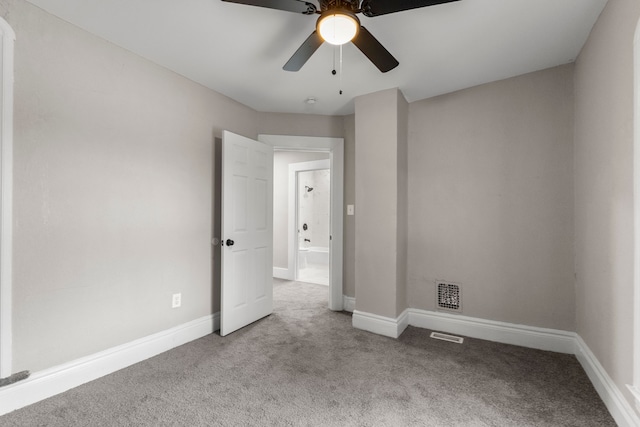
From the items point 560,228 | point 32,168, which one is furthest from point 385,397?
point 32,168

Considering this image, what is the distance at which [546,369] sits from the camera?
2291 mm

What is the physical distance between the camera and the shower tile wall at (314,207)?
751 cm

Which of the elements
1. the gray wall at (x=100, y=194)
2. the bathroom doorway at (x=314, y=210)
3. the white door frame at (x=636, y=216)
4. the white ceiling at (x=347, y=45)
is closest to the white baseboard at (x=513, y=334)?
the white door frame at (x=636, y=216)

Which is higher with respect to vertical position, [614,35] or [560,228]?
[614,35]

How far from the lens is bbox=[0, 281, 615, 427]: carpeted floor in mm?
1747

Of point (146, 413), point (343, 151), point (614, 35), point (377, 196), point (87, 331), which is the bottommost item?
point (146, 413)

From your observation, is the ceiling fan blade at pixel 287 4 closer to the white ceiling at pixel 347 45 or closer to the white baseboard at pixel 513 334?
the white ceiling at pixel 347 45

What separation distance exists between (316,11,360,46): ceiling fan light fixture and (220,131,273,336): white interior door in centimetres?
165

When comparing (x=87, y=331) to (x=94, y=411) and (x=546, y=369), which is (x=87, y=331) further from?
(x=546, y=369)

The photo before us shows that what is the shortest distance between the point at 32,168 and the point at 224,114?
1708 millimetres

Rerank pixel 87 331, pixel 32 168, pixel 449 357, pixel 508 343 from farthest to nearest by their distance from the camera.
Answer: pixel 508 343 → pixel 449 357 → pixel 87 331 → pixel 32 168

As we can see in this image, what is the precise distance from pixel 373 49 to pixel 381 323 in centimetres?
238

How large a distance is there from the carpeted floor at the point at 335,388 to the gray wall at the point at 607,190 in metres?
0.42

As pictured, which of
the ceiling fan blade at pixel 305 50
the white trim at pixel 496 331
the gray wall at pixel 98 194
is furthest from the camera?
the white trim at pixel 496 331
